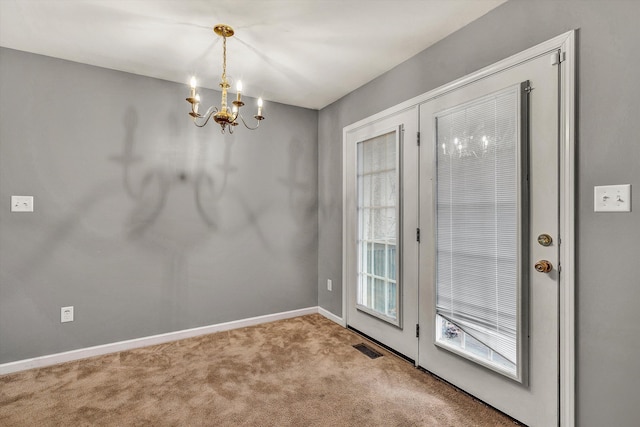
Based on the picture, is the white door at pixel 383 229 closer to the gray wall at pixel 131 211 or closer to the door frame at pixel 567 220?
the gray wall at pixel 131 211

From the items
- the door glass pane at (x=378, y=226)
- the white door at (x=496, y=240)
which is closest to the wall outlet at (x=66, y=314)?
the door glass pane at (x=378, y=226)

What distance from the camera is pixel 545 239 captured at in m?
1.65

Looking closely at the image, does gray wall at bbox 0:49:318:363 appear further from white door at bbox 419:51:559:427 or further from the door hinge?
the door hinge

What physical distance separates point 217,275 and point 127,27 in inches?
87.8

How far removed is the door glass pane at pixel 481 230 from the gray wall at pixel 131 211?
1895 mm

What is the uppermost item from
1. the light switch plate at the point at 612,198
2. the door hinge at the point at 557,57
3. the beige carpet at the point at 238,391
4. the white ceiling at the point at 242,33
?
the white ceiling at the point at 242,33

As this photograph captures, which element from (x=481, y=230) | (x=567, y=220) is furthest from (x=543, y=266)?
(x=481, y=230)

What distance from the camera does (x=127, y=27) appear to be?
217cm

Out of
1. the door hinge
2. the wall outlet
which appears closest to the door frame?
the door hinge

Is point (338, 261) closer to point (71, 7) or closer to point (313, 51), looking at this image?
point (313, 51)

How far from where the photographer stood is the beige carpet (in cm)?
184

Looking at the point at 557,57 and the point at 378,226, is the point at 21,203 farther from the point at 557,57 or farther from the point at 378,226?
the point at 557,57

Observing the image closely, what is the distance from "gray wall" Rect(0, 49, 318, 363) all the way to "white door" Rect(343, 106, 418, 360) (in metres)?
0.76

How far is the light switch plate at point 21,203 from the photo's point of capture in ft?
7.90
